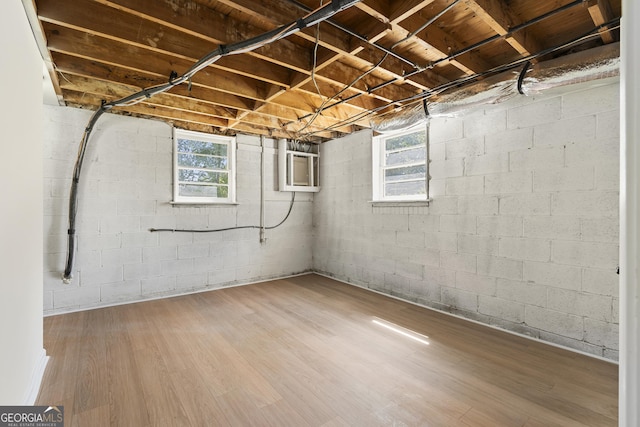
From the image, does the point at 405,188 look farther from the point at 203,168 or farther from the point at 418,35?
the point at 203,168

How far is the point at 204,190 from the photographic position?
169 inches

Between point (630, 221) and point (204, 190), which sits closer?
point (630, 221)

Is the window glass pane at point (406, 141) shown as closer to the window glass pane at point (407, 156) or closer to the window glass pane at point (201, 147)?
the window glass pane at point (407, 156)

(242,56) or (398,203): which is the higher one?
(242,56)

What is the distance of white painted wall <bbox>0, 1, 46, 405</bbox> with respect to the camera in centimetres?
138

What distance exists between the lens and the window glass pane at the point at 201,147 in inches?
161

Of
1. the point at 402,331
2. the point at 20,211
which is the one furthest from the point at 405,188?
the point at 20,211

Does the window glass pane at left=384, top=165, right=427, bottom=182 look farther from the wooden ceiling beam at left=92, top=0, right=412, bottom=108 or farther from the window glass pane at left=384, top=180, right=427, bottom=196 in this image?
the wooden ceiling beam at left=92, top=0, right=412, bottom=108

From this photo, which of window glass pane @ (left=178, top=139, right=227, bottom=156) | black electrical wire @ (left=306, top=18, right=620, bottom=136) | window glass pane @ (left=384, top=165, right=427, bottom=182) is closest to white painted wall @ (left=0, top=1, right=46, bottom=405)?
window glass pane @ (left=178, top=139, right=227, bottom=156)

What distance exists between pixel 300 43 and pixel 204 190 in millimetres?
2606

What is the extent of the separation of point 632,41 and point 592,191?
8.13 feet

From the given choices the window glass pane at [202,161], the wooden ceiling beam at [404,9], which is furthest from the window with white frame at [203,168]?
the wooden ceiling beam at [404,9]

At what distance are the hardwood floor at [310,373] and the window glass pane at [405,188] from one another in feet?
4.79

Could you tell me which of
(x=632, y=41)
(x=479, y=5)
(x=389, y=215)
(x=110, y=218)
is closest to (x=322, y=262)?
(x=389, y=215)
